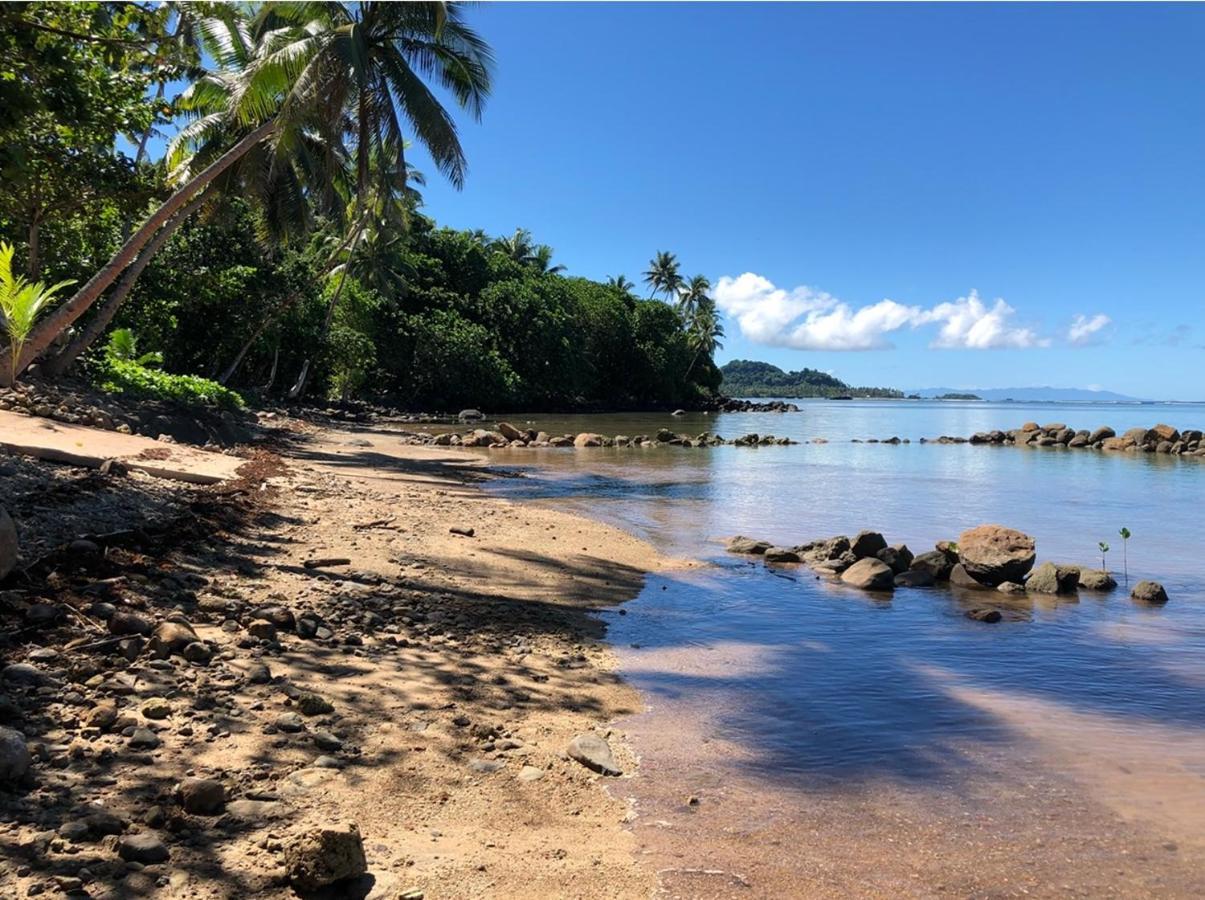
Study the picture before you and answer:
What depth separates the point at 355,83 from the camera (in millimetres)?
16703

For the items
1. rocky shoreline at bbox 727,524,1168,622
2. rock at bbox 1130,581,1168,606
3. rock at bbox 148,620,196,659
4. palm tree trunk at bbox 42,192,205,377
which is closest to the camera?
rock at bbox 148,620,196,659

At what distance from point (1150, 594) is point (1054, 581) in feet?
3.48

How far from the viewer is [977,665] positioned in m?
7.29

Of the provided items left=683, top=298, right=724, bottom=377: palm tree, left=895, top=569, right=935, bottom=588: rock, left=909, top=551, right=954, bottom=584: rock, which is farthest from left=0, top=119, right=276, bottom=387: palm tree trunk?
left=683, top=298, right=724, bottom=377: palm tree

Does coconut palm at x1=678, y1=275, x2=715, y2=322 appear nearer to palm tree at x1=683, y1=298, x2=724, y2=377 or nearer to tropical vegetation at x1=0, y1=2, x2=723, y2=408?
palm tree at x1=683, y1=298, x2=724, y2=377

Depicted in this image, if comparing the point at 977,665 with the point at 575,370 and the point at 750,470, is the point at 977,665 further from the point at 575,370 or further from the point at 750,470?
the point at 575,370

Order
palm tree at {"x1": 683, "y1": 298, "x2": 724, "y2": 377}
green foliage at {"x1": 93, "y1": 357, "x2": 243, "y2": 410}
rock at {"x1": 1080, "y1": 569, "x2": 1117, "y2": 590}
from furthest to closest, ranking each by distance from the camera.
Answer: palm tree at {"x1": 683, "y1": 298, "x2": 724, "y2": 377} → green foliage at {"x1": 93, "y1": 357, "x2": 243, "y2": 410} → rock at {"x1": 1080, "y1": 569, "x2": 1117, "y2": 590}

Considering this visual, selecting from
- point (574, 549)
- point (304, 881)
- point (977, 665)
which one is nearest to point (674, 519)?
point (574, 549)

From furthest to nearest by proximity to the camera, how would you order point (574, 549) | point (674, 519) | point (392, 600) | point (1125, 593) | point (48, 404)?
point (674, 519)
point (48, 404)
point (574, 549)
point (1125, 593)
point (392, 600)

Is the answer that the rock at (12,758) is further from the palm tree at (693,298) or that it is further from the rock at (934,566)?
the palm tree at (693,298)

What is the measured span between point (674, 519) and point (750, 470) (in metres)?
12.4

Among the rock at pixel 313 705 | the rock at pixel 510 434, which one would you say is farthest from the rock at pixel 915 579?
the rock at pixel 510 434

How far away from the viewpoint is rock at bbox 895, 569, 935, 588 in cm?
1081

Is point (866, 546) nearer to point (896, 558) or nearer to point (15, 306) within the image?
point (896, 558)
